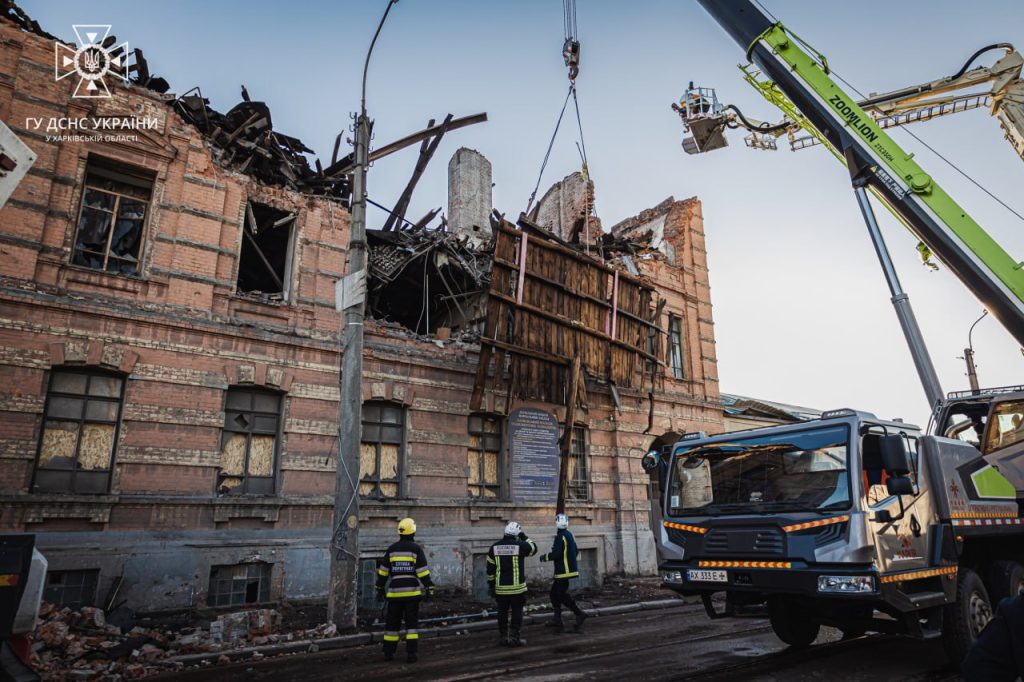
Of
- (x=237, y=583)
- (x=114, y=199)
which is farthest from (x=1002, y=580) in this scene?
(x=114, y=199)

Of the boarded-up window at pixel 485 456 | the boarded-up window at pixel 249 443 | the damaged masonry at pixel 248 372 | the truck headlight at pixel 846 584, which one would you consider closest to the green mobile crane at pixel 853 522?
the truck headlight at pixel 846 584

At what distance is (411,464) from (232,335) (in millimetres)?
4641

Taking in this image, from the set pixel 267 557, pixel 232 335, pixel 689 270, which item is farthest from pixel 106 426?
pixel 689 270

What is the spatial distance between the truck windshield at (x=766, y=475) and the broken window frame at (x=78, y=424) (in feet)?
31.3

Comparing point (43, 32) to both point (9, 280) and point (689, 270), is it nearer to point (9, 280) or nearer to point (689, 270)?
point (9, 280)

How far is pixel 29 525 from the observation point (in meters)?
9.52

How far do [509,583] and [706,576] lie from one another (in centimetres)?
327

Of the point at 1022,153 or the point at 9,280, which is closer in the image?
the point at 9,280

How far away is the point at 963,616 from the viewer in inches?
250

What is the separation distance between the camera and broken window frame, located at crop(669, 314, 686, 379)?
65.9 feet

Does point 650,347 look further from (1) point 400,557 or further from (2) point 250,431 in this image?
(1) point 400,557

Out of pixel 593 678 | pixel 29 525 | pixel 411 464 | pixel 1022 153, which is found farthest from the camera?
pixel 1022 153

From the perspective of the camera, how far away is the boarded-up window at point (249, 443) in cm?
A: 1159

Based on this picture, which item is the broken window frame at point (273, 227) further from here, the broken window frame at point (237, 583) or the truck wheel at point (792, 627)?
the truck wheel at point (792, 627)
